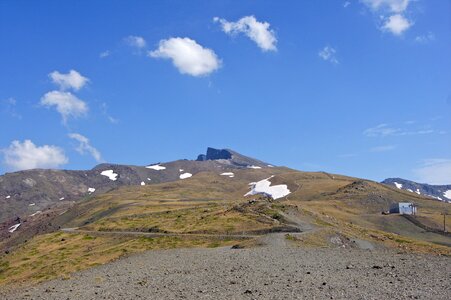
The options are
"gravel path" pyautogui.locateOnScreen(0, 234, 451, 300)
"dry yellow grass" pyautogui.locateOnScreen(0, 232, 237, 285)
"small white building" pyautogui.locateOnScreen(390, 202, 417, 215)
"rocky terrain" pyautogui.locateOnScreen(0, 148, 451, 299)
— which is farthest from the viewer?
"small white building" pyautogui.locateOnScreen(390, 202, 417, 215)

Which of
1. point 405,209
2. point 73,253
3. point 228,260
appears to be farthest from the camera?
point 405,209

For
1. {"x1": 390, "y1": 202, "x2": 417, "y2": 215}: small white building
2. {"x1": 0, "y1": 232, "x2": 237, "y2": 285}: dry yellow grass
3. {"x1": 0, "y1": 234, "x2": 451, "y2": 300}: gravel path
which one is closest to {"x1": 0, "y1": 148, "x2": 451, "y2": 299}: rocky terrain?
{"x1": 0, "y1": 234, "x2": 451, "y2": 300}: gravel path

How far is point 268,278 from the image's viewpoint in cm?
3541

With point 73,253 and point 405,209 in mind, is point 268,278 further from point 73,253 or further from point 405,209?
point 405,209

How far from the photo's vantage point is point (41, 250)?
92.9 m

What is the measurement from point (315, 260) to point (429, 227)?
9506cm

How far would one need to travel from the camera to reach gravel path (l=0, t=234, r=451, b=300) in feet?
97.1

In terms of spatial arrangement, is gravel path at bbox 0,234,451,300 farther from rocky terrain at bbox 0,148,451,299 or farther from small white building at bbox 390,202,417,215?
small white building at bbox 390,202,417,215

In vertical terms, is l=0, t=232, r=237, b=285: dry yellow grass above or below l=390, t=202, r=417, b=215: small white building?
below

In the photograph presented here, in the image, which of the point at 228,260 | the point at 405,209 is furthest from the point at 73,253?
the point at 405,209

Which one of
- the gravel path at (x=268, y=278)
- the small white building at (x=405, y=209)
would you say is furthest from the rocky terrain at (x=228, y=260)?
the small white building at (x=405, y=209)

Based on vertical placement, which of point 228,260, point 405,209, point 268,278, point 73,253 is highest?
point 405,209

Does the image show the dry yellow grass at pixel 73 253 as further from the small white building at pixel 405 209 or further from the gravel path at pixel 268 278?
the small white building at pixel 405 209

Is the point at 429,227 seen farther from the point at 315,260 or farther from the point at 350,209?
the point at 315,260
